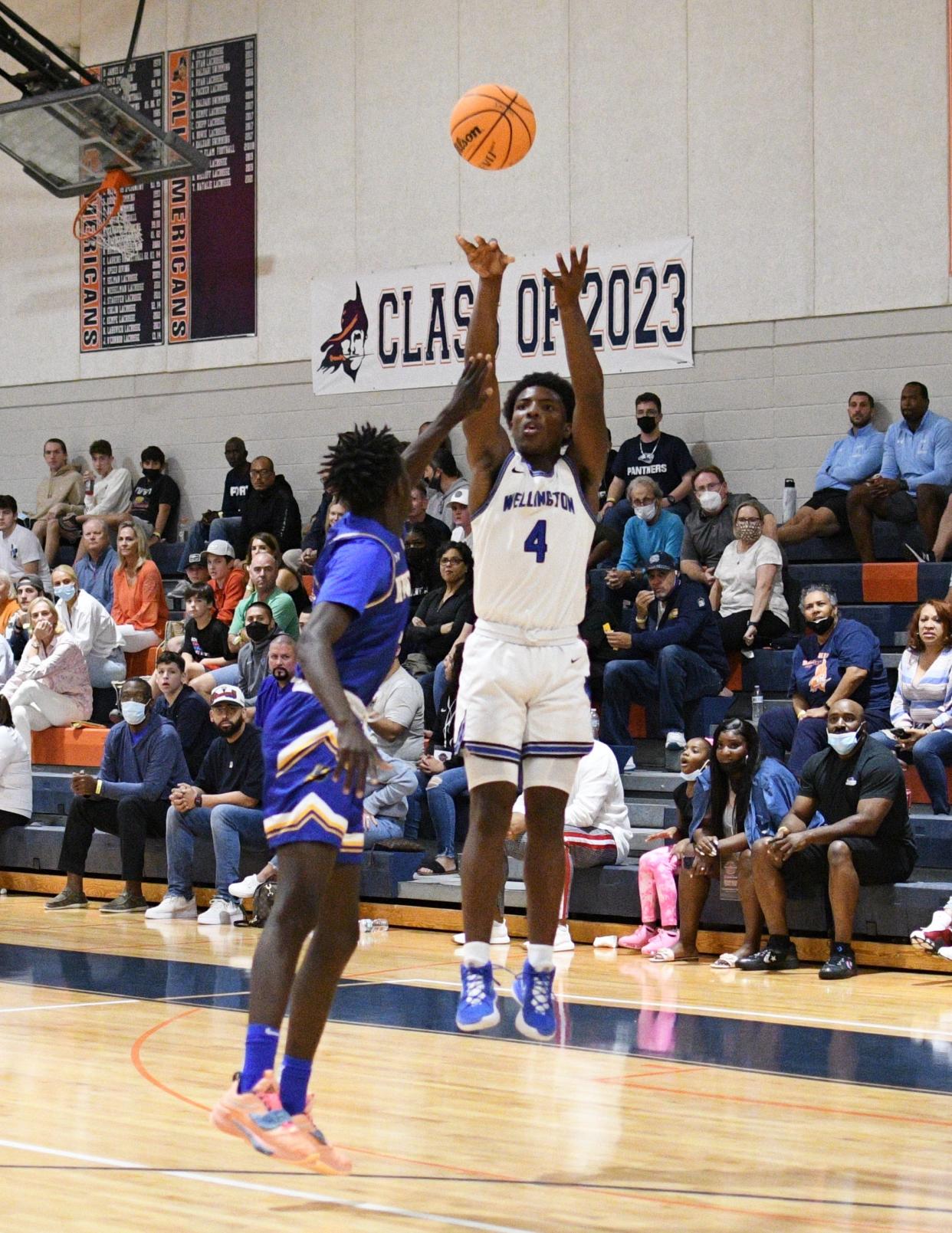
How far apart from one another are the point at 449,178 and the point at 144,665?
5236 millimetres

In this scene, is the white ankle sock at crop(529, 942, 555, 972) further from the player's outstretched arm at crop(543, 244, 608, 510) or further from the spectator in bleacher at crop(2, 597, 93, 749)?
the spectator in bleacher at crop(2, 597, 93, 749)

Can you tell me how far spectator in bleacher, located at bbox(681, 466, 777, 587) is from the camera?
476 inches

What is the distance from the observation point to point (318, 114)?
15.7 metres

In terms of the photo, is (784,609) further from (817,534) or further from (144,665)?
(144,665)

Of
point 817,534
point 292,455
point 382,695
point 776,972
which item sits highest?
point 292,455

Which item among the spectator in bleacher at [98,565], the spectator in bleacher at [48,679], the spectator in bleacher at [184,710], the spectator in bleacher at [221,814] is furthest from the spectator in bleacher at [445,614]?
the spectator in bleacher at [98,565]

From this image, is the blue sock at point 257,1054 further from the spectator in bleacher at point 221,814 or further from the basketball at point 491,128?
the spectator in bleacher at point 221,814

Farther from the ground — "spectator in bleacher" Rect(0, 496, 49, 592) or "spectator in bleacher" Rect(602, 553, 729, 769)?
"spectator in bleacher" Rect(0, 496, 49, 592)

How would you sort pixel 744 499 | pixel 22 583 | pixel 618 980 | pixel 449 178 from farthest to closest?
pixel 449 178 < pixel 22 583 < pixel 744 499 < pixel 618 980

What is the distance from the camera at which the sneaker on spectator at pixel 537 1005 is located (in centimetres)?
480

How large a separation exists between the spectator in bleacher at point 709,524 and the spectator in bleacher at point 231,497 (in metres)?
4.52

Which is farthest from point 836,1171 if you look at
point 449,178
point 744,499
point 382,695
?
point 449,178

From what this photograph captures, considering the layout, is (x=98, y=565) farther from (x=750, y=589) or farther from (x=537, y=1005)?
(x=537, y=1005)

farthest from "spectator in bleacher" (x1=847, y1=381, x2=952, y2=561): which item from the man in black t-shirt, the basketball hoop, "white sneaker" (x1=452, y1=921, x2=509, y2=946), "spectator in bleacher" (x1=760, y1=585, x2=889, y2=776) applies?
the basketball hoop
